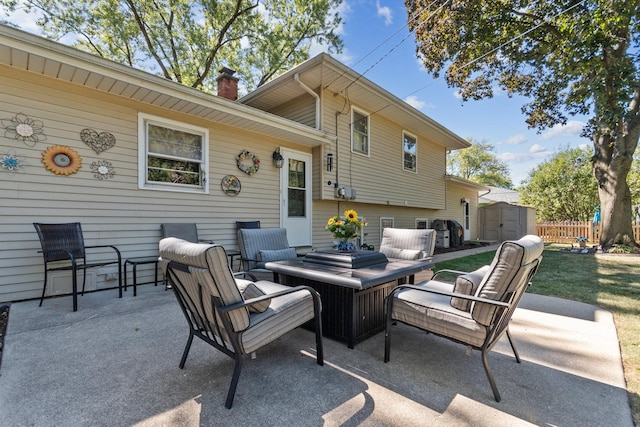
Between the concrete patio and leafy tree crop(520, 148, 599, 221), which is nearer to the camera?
the concrete patio

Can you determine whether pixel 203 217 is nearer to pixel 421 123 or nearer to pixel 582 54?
pixel 421 123

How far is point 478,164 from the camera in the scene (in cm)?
3438

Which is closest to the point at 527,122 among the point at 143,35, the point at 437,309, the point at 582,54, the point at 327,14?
the point at 582,54

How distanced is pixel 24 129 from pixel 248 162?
322 cm

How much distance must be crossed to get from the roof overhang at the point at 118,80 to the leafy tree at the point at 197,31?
8696 mm

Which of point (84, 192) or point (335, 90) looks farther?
point (335, 90)

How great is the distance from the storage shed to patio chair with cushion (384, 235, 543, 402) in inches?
543

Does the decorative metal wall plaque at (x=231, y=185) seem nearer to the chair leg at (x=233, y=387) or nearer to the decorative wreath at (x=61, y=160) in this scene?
the decorative wreath at (x=61, y=160)

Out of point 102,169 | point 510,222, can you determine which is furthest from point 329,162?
point 510,222

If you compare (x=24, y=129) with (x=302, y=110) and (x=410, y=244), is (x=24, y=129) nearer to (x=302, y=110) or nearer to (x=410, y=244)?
(x=302, y=110)

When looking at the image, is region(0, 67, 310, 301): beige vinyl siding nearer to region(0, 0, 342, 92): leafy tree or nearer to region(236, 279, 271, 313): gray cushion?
region(236, 279, 271, 313): gray cushion

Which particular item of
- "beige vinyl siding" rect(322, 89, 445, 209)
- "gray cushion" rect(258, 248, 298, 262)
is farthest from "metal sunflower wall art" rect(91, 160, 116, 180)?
"beige vinyl siding" rect(322, 89, 445, 209)

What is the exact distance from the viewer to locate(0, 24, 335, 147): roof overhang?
317cm

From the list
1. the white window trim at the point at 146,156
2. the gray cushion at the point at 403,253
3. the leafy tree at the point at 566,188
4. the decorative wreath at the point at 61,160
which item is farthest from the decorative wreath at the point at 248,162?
the leafy tree at the point at 566,188
